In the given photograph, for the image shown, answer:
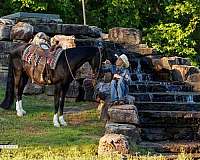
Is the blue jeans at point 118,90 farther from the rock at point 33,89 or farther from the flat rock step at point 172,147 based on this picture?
the rock at point 33,89

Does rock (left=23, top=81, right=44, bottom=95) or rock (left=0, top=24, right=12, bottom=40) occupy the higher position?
rock (left=0, top=24, right=12, bottom=40)

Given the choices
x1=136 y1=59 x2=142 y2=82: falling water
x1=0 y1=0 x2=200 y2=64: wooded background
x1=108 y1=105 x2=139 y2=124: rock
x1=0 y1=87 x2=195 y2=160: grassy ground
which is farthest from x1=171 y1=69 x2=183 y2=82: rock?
x1=0 y1=0 x2=200 y2=64: wooded background

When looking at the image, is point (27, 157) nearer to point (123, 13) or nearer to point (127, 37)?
point (127, 37)

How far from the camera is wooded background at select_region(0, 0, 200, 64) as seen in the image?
33.8 metres

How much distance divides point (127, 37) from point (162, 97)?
25.2ft

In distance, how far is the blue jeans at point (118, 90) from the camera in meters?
14.0

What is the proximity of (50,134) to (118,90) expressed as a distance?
2569 mm

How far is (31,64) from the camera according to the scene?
581 inches

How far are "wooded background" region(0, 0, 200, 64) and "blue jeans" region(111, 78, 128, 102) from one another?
63.5 feet

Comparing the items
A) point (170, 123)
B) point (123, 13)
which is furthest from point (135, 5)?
point (170, 123)

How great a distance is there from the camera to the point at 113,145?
10.3 m

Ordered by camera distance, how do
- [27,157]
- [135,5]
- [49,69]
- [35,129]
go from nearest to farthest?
[27,157] → [35,129] → [49,69] → [135,5]

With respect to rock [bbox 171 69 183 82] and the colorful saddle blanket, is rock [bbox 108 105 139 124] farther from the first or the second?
rock [bbox 171 69 183 82]

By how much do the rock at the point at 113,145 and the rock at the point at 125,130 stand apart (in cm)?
115
